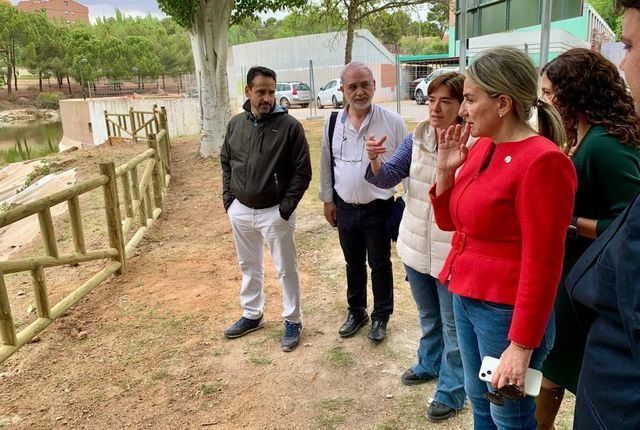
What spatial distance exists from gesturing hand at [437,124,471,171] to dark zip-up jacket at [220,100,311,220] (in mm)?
1610

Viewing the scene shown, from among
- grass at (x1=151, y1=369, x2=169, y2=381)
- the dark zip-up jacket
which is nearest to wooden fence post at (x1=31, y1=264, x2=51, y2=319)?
grass at (x1=151, y1=369, x2=169, y2=381)

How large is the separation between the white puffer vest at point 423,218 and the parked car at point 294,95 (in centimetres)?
2059

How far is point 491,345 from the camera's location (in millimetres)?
1664

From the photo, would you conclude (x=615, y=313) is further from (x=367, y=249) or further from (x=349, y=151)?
(x=367, y=249)

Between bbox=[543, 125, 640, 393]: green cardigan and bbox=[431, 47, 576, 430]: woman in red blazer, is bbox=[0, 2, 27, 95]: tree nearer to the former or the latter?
bbox=[431, 47, 576, 430]: woman in red blazer

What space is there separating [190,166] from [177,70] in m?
50.0

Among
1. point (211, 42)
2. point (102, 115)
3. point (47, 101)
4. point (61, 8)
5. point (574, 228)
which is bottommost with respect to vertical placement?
point (102, 115)

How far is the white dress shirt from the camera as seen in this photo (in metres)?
3.17

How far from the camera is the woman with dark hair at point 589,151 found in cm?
178

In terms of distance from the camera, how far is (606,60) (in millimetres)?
1903

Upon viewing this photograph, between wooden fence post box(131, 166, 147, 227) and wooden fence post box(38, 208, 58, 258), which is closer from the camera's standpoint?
wooden fence post box(38, 208, 58, 258)

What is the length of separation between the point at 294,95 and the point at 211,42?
12.3m

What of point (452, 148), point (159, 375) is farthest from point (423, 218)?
point (159, 375)

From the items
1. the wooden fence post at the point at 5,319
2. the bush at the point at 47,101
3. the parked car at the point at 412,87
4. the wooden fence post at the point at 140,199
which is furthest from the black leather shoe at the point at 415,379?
the bush at the point at 47,101
